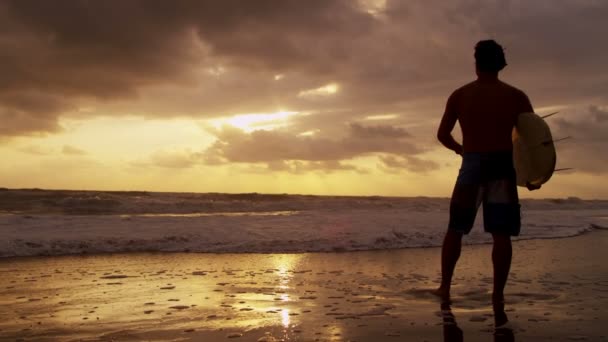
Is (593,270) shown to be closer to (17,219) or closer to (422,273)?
(422,273)

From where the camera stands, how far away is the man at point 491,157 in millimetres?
4117

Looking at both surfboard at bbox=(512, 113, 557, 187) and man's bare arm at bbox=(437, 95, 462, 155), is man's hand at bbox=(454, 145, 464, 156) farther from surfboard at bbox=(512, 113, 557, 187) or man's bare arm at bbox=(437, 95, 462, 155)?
surfboard at bbox=(512, 113, 557, 187)

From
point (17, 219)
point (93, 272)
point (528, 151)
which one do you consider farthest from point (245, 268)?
point (17, 219)

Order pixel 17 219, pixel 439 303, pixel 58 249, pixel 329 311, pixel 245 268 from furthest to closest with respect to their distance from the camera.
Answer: pixel 17 219 → pixel 58 249 → pixel 245 268 → pixel 439 303 → pixel 329 311

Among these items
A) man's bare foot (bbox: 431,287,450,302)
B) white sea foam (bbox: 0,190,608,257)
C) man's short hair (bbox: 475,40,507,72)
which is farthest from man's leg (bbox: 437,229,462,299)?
white sea foam (bbox: 0,190,608,257)

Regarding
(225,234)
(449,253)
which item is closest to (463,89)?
(449,253)

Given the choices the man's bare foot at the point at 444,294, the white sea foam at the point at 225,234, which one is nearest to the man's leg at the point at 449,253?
the man's bare foot at the point at 444,294

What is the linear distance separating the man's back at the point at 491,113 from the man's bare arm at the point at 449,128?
4.4 inches

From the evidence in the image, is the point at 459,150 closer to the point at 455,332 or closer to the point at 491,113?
the point at 491,113

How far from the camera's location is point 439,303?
14.0 feet

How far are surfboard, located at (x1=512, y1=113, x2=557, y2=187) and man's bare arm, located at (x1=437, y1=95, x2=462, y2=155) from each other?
0.47 meters

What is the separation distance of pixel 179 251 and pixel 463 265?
4435 millimetres

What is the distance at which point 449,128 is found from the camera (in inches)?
173

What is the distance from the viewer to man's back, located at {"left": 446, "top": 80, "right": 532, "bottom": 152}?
4.15m
